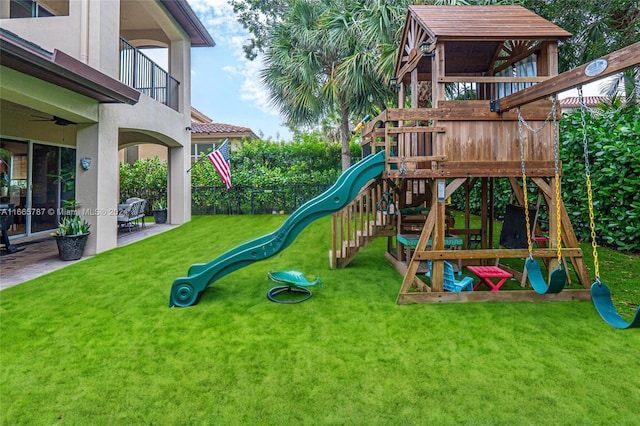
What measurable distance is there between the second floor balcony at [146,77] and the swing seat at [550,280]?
894cm

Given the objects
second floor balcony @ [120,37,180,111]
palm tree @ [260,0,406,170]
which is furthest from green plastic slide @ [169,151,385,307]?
second floor balcony @ [120,37,180,111]

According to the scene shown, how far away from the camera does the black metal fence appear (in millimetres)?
13031

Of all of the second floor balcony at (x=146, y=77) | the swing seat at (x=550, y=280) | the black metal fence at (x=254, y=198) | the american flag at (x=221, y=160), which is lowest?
the swing seat at (x=550, y=280)

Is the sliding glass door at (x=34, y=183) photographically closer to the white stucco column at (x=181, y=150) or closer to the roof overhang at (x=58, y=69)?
the white stucco column at (x=181, y=150)

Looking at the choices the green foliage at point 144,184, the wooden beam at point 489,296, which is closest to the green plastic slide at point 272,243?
the wooden beam at point 489,296

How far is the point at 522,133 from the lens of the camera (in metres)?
4.20

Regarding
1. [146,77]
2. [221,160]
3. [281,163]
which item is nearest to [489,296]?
[221,160]

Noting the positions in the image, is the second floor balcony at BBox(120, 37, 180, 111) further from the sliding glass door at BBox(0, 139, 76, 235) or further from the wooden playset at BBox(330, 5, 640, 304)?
the wooden playset at BBox(330, 5, 640, 304)

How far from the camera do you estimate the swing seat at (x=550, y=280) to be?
120 inches

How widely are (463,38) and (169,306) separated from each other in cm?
483

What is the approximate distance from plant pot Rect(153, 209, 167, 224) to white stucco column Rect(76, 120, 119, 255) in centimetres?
490

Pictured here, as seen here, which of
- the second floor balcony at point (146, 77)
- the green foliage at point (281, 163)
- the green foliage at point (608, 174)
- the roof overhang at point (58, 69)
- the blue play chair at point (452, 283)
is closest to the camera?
the roof overhang at point (58, 69)

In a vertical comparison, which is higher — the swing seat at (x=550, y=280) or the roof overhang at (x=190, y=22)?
the roof overhang at (x=190, y=22)

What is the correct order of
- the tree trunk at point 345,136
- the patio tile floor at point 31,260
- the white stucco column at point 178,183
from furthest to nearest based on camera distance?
the tree trunk at point 345,136, the white stucco column at point 178,183, the patio tile floor at point 31,260
